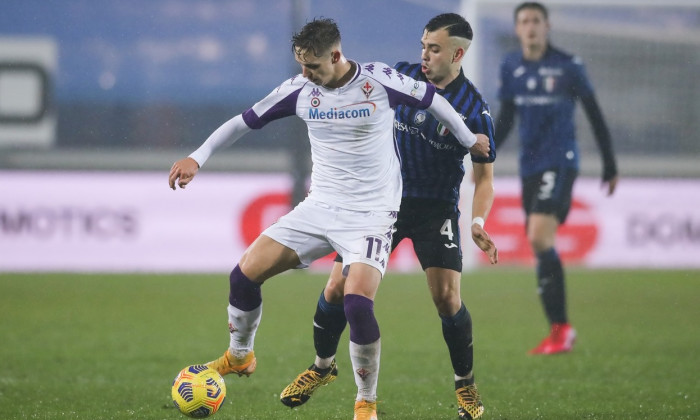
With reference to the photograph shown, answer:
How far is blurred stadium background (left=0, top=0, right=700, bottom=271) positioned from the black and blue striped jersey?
6134 mm

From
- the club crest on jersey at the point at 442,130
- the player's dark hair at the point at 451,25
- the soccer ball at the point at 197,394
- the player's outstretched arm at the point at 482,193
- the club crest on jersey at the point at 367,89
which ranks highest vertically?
the player's dark hair at the point at 451,25

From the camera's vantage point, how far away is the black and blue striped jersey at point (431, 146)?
5.27 metres

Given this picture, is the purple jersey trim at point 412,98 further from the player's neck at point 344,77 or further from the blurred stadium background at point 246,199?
the blurred stadium background at point 246,199

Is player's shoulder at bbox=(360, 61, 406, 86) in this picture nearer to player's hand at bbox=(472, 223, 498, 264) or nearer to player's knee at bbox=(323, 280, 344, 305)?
player's hand at bbox=(472, 223, 498, 264)

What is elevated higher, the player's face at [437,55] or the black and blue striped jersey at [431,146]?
the player's face at [437,55]

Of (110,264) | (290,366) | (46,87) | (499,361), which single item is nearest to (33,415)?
(290,366)

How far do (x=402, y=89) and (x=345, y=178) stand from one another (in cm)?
50

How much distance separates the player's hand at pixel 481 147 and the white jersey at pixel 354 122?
338mm

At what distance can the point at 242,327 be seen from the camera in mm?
5008

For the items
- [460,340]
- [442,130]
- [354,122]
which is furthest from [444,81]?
[460,340]

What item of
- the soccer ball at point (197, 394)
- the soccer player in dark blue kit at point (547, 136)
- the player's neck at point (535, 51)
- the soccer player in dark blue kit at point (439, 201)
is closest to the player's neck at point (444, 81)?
the soccer player in dark blue kit at point (439, 201)

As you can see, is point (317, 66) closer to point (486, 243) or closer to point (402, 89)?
point (402, 89)

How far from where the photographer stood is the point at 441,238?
522cm

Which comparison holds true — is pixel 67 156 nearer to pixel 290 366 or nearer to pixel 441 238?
pixel 290 366
